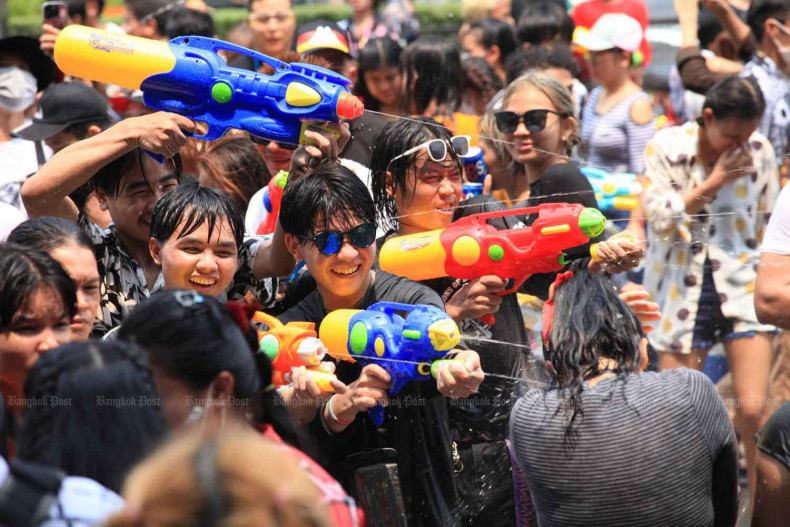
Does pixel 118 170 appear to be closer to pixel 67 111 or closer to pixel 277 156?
pixel 277 156

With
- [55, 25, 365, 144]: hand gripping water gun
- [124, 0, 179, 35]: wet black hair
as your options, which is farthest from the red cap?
[124, 0, 179, 35]: wet black hair

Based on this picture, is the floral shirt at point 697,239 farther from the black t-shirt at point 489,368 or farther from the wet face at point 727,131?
the black t-shirt at point 489,368

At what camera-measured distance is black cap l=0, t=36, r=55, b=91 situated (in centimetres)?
625

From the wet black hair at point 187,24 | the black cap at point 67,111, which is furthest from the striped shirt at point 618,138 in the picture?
the black cap at point 67,111

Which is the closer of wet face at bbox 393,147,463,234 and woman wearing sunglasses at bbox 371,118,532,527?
woman wearing sunglasses at bbox 371,118,532,527

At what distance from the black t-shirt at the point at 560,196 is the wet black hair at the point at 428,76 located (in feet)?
5.01

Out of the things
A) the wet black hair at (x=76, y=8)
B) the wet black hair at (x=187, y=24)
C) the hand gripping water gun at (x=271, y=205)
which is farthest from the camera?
the wet black hair at (x=76, y=8)

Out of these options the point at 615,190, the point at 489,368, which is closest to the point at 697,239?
the point at 615,190

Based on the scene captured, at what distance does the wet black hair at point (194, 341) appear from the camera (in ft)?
8.02

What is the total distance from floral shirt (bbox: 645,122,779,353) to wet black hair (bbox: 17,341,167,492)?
3.09 m

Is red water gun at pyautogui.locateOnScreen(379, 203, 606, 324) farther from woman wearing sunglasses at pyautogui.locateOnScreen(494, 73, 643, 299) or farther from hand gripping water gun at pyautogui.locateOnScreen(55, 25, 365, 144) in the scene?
woman wearing sunglasses at pyautogui.locateOnScreen(494, 73, 643, 299)

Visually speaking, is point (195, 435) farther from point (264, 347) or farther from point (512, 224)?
point (512, 224)

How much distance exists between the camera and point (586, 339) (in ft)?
10.0

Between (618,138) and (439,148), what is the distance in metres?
2.85
